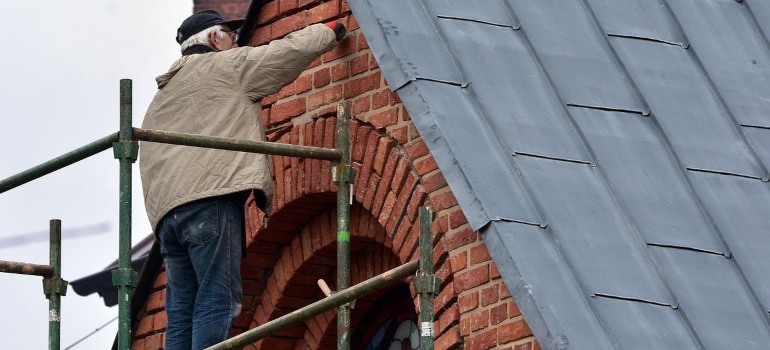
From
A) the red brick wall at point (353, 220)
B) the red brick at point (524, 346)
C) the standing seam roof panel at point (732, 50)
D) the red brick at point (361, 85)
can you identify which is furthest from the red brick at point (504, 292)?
the standing seam roof panel at point (732, 50)

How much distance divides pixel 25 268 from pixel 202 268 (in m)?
0.79

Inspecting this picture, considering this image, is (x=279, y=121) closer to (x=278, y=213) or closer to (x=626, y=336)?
(x=278, y=213)

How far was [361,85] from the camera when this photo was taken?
940 cm

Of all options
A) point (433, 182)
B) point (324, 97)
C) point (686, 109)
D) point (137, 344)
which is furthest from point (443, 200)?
point (137, 344)

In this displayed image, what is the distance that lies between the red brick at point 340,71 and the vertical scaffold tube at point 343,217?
0.50ft

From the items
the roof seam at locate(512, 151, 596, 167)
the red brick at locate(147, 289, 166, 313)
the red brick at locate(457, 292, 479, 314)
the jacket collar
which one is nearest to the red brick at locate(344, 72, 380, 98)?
the jacket collar

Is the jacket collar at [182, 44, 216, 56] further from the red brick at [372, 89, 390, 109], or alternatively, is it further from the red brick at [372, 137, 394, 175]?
the red brick at [372, 137, 394, 175]

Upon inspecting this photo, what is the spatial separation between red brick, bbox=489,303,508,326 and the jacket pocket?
1451 mm

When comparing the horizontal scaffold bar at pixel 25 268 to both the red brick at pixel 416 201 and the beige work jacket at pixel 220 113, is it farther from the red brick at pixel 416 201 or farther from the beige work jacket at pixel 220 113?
the red brick at pixel 416 201

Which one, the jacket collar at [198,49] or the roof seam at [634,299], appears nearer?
the roof seam at [634,299]

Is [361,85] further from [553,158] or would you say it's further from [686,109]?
[686,109]

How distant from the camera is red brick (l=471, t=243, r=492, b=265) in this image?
8.30 meters

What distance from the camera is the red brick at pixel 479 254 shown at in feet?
27.2

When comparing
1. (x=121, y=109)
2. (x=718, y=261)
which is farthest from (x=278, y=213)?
(x=718, y=261)
